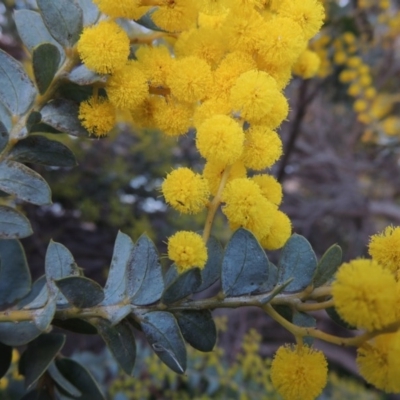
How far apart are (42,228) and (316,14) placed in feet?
6.00

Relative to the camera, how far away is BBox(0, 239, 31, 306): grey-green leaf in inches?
31.1

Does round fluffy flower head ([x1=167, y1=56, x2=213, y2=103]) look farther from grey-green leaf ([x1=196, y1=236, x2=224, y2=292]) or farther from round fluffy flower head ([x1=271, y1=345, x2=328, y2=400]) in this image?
round fluffy flower head ([x1=271, y1=345, x2=328, y2=400])

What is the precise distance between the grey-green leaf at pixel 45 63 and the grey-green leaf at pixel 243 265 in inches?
13.0

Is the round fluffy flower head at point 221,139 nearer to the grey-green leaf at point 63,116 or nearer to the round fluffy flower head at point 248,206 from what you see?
the round fluffy flower head at point 248,206

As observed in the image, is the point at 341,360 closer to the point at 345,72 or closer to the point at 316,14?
the point at 345,72

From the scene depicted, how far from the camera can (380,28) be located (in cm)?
299

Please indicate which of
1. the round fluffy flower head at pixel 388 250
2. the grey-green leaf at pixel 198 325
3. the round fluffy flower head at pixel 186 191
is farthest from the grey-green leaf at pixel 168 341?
the round fluffy flower head at pixel 388 250

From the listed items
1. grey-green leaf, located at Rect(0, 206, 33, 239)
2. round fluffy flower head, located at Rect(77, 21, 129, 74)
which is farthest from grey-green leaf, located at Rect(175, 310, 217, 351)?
round fluffy flower head, located at Rect(77, 21, 129, 74)

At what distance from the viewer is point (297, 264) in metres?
0.63

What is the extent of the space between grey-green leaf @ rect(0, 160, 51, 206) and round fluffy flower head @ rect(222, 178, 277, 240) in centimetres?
25

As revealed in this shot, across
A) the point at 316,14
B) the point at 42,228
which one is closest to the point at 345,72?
the point at 42,228

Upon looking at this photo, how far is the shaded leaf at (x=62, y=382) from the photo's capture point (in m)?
0.75

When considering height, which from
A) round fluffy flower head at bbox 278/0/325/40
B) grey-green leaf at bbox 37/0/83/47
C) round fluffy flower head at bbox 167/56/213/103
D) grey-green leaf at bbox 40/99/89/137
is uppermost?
round fluffy flower head at bbox 278/0/325/40

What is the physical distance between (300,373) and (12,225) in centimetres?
40
